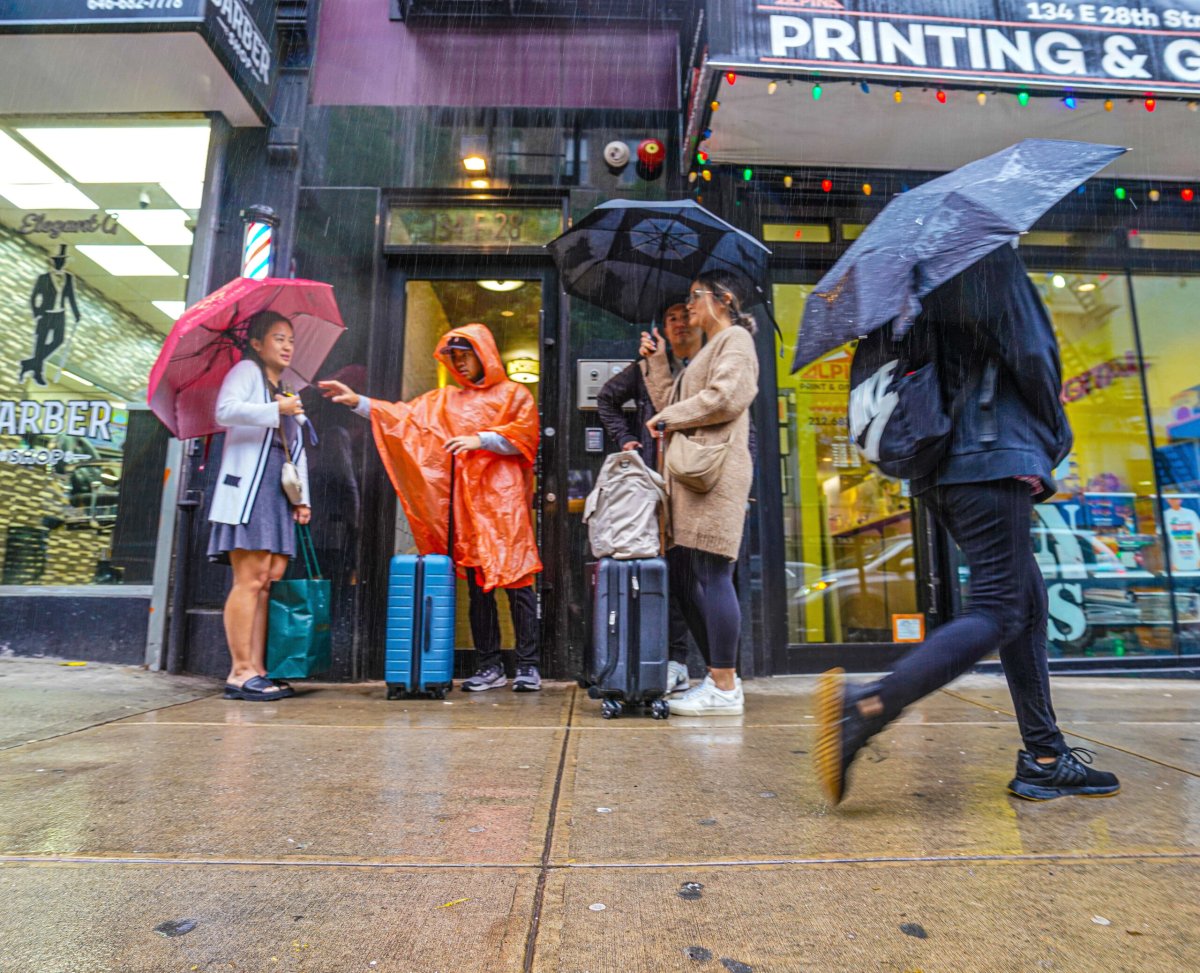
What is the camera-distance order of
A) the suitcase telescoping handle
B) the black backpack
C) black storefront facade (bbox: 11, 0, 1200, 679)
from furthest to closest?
black storefront facade (bbox: 11, 0, 1200, 679)
the suitcase telescoping handle
the black backpack

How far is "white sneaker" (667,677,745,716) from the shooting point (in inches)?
136

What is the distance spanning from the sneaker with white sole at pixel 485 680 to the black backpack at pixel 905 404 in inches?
109

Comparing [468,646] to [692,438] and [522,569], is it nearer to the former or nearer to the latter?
[522,569]

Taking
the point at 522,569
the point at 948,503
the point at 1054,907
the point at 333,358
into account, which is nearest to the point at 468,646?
the point at 522,569

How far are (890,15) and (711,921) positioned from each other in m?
4.43

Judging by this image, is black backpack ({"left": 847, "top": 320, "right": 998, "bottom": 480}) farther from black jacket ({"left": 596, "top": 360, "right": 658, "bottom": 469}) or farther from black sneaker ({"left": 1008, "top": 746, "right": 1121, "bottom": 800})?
black jacket ({"left": 596, "top": 360, "right": 658, "bottom": 469})

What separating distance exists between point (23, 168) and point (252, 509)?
11.3ft

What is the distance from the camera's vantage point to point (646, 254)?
14.1 ft

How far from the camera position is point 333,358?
15.7 feet

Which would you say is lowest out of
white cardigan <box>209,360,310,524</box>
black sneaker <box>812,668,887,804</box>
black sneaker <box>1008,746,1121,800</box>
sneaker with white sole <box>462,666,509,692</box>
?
black sneaker <box>1008,746,1121,800</box>

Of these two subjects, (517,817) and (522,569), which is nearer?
(517,817)

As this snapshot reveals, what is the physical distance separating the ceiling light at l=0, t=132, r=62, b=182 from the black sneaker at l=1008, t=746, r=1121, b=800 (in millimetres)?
6602

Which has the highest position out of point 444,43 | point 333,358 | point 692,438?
point 444,43

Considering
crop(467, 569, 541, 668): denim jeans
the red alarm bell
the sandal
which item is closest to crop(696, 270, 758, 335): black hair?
the red alarm bell
